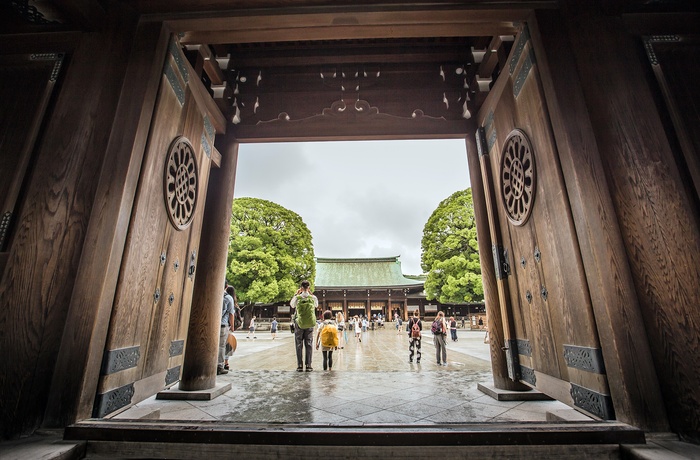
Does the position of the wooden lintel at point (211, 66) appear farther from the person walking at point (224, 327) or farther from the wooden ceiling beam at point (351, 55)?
the person walking at point (224, 327)

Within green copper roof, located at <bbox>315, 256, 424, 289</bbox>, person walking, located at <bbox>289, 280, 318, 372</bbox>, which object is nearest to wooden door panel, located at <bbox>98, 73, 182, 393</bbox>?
person walking, located at <bbox>289, 280, 318, 372</bbox>

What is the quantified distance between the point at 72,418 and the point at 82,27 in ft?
10.4

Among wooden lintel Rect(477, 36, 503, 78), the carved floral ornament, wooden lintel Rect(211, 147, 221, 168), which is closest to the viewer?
wooden lintel Rect(477, 36, 503, 78)

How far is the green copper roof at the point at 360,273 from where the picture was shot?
37156 mm

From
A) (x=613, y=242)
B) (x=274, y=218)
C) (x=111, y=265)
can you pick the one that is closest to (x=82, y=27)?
(x=111, y=265)

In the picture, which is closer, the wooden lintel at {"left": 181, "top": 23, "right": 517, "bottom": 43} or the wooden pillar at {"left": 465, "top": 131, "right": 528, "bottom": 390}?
the wooden lintel at {"left": 181, "top": 23, "right": 517, "bottom": 43}

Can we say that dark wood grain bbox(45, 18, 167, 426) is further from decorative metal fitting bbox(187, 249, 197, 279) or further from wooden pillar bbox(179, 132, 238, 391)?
wooden pillar bbox(179, 132, 238, 391)

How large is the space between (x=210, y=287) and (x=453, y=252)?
22.4 metres

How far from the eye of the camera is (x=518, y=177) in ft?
9.46

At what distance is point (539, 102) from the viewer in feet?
8.09

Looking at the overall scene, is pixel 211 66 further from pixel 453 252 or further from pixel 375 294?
pixel 375 294

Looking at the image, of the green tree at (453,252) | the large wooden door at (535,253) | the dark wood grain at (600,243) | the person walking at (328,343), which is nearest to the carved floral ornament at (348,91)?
the large wooden door at (535,253)

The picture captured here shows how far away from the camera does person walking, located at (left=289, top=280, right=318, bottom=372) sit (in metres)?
5.76

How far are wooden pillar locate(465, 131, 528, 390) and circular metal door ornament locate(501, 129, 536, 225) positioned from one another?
28.6 inches
